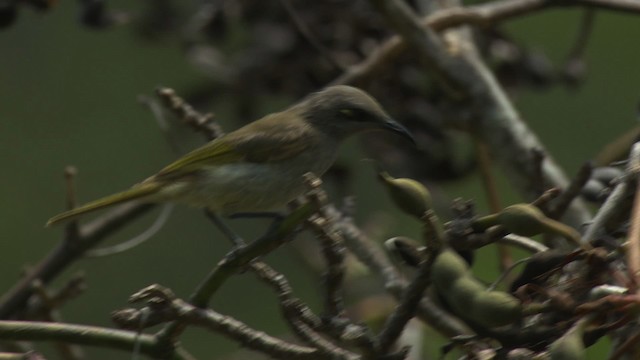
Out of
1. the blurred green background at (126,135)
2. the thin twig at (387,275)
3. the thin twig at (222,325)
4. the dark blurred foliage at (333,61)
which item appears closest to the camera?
the thin twig at (222,325)

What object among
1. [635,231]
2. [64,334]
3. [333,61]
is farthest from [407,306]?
[333,61]

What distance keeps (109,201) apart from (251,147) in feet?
1.08

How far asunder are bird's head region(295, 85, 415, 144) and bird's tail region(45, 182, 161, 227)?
1.24 feet

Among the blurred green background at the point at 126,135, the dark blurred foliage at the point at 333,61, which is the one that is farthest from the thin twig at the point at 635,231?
the blurred green background at the point at 126,135

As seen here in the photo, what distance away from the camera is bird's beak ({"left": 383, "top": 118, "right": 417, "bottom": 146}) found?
2.98m

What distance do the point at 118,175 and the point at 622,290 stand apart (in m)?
6.87

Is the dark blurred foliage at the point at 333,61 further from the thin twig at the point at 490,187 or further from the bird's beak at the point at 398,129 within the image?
the bird's beak at the point at 398,129

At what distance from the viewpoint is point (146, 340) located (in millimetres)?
1938

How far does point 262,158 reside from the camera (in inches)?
124

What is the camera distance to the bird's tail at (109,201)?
3018mm

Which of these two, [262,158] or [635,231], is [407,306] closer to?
[635,231]

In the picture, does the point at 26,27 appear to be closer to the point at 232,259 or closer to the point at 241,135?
the point at 241,135

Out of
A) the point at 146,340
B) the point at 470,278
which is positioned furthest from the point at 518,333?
the point at 146,340

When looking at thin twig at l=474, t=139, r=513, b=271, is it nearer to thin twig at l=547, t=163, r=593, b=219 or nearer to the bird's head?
the bird's head
